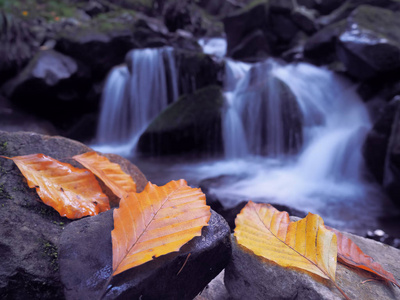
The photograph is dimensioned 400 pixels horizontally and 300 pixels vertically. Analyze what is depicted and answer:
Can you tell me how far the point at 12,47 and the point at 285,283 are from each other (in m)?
8.26

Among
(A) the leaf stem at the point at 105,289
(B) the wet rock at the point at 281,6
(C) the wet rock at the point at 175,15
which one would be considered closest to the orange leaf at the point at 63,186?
(A) the leaf stem at the point at 105,289

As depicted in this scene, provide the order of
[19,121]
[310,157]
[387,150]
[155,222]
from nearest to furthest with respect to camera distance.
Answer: [155,222] → [387,150] → [310,157] → [19,121]

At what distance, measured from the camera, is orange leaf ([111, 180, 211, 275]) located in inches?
27.7

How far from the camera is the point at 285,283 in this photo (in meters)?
0.82

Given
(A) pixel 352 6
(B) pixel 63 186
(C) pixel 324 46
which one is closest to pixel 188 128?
(B) pixel 63 186

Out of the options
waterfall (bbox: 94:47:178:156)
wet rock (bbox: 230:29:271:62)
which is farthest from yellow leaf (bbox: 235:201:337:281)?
wet rock (bbox: 230:29:271:62)

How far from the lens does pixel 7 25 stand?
6.50m

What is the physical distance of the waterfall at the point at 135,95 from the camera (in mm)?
6512

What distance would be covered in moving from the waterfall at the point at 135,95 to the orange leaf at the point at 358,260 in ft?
19.2

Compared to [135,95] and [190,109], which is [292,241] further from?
[135,95]

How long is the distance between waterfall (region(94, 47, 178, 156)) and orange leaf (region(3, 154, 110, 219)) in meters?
5.37

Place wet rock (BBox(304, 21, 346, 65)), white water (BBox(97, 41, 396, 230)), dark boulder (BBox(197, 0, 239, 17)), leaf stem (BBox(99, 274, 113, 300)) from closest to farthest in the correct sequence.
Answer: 1. leaf stem (BBox(99, 274, 113, 300))
2. white water (BBox(97, 41, 396, 230))
3. wet rock (BBox(304, 21, 346, 65))
4. dark boulder (BBox(197, 0, 239, 17))

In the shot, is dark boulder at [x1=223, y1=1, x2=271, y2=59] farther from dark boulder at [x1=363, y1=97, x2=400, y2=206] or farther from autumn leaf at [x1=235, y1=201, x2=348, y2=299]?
autumn leaf at [x1=235, y1=201, x2=348, y2=299]

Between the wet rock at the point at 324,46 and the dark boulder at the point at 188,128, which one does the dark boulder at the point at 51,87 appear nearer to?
the dark boulder at the point at 188,128
